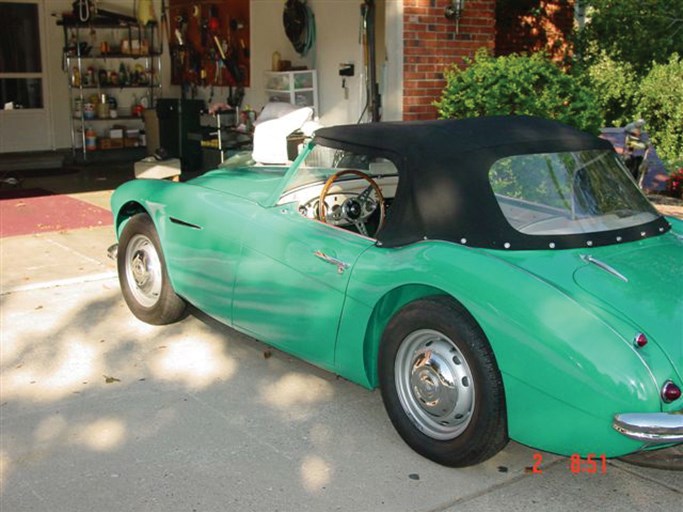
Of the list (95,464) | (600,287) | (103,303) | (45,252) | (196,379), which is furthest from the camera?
(45,252)

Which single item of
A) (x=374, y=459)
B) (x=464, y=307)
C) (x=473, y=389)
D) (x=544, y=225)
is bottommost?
(x=374, y=459)

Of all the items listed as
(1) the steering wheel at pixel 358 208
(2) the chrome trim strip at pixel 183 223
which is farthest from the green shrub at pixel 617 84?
(2) the chrome trim strip at pixel 183 223

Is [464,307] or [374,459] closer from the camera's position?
[464,307]

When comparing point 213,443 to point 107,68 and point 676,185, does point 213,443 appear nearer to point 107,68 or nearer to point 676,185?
point 676,185

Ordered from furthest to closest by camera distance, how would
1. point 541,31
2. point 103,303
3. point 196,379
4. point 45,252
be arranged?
1. point 541,31
2. point 45,252
3. point 103,303
4. point 196,379

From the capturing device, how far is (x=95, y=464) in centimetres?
373

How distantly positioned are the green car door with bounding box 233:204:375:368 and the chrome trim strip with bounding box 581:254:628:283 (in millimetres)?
1006

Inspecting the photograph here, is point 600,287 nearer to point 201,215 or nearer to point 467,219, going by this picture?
point 467,219

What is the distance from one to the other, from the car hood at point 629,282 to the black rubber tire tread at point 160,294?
8.26 ft

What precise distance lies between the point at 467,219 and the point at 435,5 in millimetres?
5609

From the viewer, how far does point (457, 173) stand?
388 cm

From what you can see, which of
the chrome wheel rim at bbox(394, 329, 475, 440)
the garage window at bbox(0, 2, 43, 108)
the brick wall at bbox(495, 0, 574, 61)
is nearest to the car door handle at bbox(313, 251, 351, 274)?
the chrome wheel rim at bbox(394, 329, 475, 440)

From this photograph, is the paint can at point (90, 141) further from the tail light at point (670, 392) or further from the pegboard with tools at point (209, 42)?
the tail light at point (670, 392)

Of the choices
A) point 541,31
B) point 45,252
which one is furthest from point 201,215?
point 541,31
